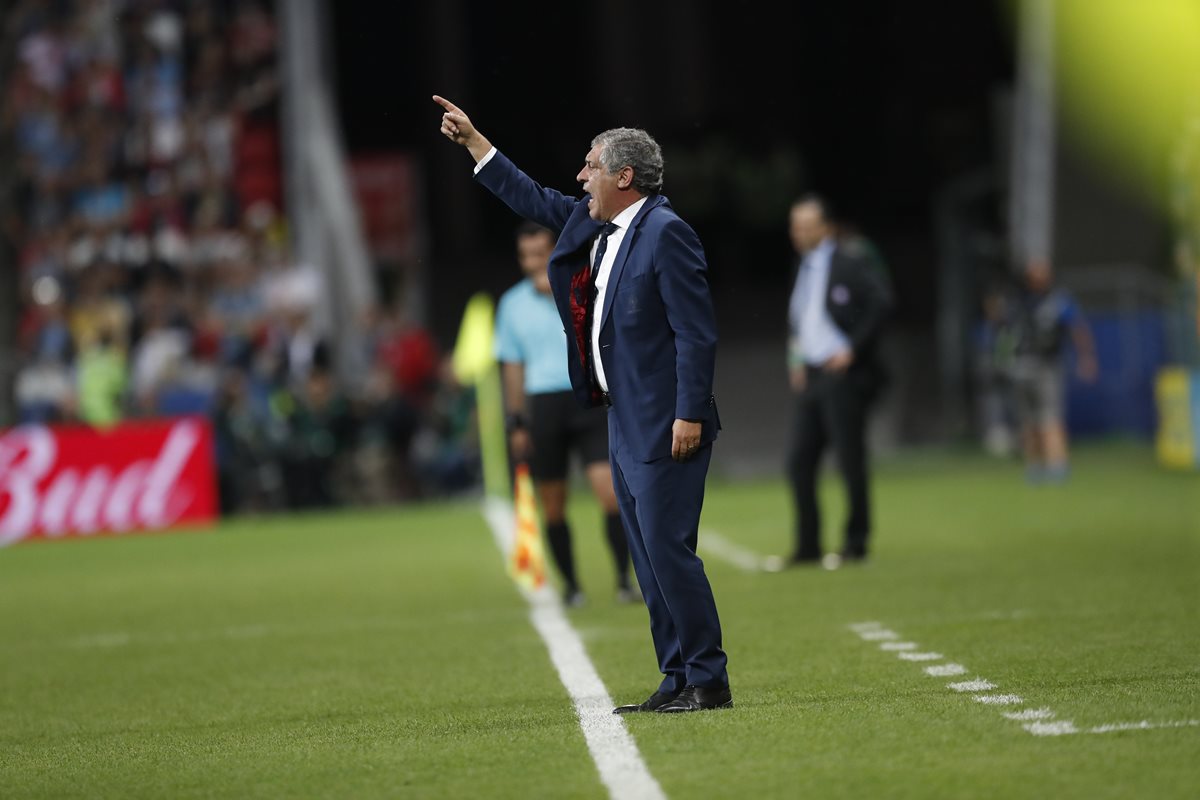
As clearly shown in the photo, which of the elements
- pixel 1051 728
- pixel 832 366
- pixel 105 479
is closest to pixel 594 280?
pixel 1051 728

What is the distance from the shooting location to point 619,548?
36.4ft

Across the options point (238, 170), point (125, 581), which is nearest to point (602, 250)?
point (125, 581)

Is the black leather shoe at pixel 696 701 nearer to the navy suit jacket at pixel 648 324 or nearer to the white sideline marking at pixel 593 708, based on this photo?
the white sideline marking at pixel 593 708

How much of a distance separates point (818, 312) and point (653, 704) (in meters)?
5.91

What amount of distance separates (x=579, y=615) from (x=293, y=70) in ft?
52.9

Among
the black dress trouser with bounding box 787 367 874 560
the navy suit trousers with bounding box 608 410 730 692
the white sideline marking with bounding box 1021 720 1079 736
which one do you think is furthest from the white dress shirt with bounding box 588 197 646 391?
the black dress trouser with bounding box 787 367 874 560

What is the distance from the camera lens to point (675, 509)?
6.79m

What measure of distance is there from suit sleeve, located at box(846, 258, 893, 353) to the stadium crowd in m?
10.3

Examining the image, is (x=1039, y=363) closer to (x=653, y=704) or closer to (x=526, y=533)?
(x=526, y=533)

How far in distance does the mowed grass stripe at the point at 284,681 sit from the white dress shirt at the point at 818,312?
246 centimetres

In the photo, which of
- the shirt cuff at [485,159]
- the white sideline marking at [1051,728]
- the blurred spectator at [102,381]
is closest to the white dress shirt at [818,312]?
the shirt cuff at [485,159]

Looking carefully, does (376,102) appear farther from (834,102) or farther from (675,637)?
(675,637)

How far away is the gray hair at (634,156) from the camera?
6789 mm

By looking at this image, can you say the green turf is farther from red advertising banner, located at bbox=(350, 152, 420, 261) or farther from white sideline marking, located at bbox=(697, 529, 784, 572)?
red advertising banner, located at bbox=(350, 152, 420, 261)
